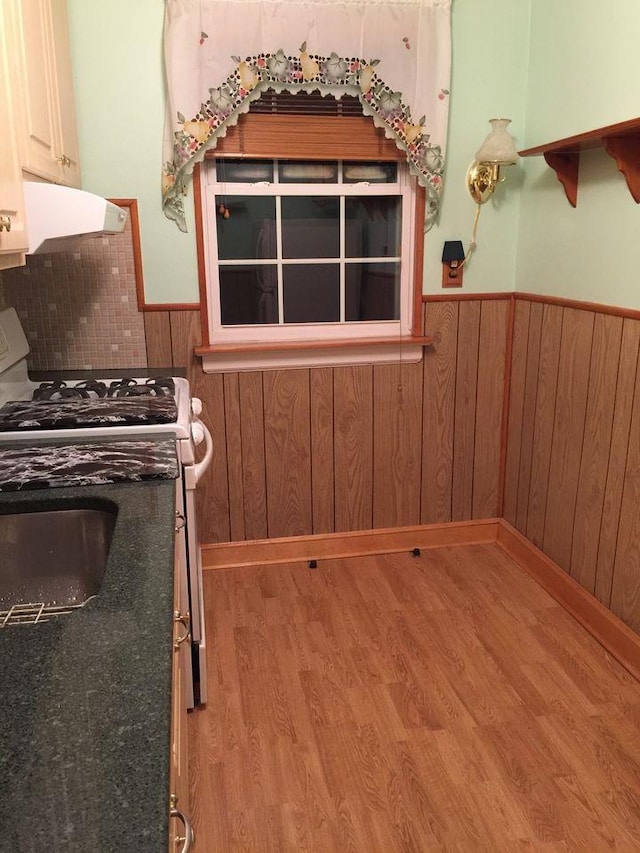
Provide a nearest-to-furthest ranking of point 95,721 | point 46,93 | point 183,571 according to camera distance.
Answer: point 95,721
point 183,571
point 46,93

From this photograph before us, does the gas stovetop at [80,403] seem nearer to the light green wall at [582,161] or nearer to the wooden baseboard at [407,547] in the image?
the wooden baseboard at [407,547]

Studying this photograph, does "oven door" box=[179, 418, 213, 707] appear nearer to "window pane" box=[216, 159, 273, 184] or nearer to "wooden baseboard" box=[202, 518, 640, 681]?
"wooden baseboard" box=[202, 518, 640, 681]

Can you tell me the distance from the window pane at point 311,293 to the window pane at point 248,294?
0.06m

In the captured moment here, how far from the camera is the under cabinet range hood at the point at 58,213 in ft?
5.74

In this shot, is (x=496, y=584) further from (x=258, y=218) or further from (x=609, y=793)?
(x=258, y=218)

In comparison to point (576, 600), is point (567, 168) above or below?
above

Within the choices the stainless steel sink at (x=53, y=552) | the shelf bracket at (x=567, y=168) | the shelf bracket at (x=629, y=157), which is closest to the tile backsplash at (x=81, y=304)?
the stainless steel sink at (x=53, y=552)

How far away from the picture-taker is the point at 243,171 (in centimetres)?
286

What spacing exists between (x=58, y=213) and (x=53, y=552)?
89 cm

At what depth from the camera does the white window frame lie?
2.87 m

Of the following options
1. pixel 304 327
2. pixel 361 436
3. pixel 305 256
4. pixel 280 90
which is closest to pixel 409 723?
pixel 361 436

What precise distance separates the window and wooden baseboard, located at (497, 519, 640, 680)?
3.38 feet

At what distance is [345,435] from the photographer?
3162mm

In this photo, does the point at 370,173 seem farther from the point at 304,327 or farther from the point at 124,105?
the point at 124,105
